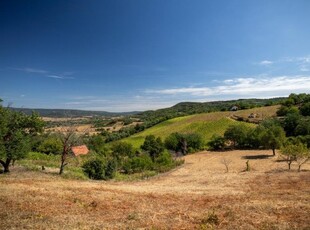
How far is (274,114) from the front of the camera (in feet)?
405

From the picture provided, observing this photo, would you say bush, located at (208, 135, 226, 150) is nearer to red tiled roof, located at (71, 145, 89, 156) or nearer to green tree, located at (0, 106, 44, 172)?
red tiled roof, located at (71, 145, 89, 156)

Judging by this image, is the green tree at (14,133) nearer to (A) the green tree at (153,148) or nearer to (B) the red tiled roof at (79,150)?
(B) the red tiled roof at (79,150)

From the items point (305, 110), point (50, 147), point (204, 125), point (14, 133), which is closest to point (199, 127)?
point (204, 125)

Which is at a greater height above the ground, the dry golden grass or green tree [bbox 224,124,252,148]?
the dry golden grass

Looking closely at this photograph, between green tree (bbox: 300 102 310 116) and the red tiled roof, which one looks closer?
the red tiled roof

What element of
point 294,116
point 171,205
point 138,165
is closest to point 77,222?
point 171,205

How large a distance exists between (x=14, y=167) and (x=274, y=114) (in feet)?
362

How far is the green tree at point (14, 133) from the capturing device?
110 ft

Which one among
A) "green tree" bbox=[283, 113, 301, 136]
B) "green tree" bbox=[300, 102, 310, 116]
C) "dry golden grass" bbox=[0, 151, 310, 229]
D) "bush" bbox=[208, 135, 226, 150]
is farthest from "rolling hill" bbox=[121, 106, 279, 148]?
"dry golden grass" bbox=[0, 151, 310, 229]

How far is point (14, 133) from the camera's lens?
35250mm

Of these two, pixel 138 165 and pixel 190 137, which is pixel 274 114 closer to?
pixel 190 137

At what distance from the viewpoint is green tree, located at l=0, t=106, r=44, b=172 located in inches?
1323

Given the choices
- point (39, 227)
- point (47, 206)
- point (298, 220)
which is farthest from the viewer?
point (47, 206)

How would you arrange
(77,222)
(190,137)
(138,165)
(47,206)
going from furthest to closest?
(190,137), (138,165), (47,206), (77,222)
